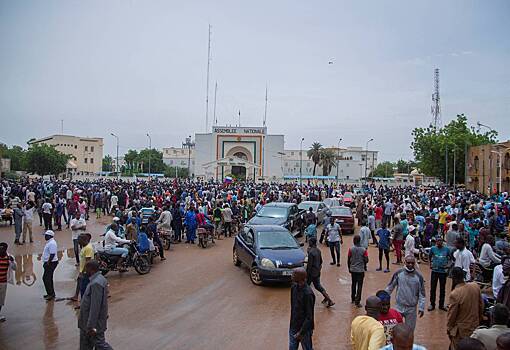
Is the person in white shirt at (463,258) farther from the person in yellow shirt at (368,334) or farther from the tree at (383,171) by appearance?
the tree at (383,171)

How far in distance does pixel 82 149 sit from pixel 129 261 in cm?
10398

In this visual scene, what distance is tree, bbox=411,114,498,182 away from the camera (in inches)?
2112

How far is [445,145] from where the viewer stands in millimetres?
53406

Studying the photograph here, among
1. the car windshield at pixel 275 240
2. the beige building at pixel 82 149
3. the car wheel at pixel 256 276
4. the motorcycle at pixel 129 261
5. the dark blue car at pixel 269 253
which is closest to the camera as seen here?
the dark blue car at pixel 269 253

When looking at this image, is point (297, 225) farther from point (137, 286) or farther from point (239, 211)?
point (137, 286)

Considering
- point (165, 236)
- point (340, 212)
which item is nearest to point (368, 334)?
point (165, 236)

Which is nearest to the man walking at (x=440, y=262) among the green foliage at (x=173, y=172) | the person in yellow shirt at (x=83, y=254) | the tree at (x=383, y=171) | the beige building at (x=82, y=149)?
the person in yellow shirt at (x=83, y=254)

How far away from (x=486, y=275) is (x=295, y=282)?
5.78 m

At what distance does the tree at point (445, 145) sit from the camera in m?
53.7

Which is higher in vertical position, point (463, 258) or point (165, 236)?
point (463, 258)

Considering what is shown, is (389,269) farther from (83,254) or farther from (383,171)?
(383,171)

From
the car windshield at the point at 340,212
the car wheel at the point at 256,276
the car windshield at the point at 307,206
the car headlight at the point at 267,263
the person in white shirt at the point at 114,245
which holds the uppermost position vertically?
the car windshield at the point at 307,206

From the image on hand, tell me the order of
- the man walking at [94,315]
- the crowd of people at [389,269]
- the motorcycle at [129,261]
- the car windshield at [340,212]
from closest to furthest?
the crowd of people at [389,269] → the man walking at [94,315] → the motorcycle at [129,261] → the car windshield at [340,212]

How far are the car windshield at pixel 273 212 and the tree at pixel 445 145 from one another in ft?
132
